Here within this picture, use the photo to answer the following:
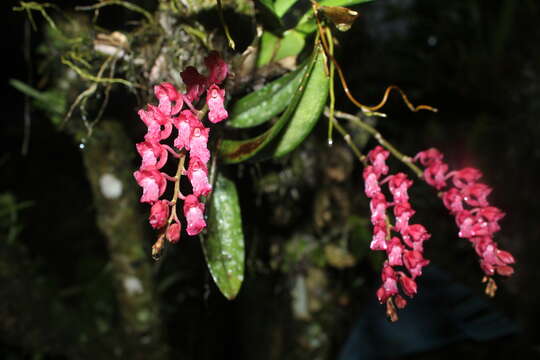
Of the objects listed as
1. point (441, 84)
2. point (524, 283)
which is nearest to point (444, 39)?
point (441, 84)

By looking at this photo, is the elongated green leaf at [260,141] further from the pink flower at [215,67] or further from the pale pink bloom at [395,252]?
the pale pink bloom at [395,252]

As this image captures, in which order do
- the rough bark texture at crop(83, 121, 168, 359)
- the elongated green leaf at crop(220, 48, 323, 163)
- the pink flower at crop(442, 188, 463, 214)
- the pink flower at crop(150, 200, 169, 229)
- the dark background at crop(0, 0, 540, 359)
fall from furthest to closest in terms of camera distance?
1. the dark background at crop(0, 0, 540, 359)
2. the rough bark texture at crop(83, 121, 168, 359)
3. the pink flower at crop(442, 188, 463, 214)
4. the elongated green leaf at crop(220, 48, 323, 163)
5. the pink flower at crop(150, 200, 169, 229)

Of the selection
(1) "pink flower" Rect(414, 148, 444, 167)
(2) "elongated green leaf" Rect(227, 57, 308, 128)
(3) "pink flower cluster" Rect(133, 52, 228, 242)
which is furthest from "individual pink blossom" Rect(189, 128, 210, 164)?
(1) "pink flower" Rect(414, 148, 444, 167)

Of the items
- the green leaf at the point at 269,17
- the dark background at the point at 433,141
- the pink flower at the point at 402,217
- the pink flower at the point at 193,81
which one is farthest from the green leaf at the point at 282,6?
the dark background at the point at 433,141

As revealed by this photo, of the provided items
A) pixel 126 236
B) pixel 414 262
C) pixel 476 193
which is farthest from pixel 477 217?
pixel 126 236

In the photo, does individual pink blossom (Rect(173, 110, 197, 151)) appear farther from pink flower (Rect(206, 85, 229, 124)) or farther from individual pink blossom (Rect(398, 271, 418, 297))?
individual pink blossom (Rect(398, 271, 418, 297))

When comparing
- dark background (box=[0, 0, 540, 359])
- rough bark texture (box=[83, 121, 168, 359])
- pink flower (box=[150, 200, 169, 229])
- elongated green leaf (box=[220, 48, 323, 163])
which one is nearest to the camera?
pink flower (box=[150, 200, 169, 229])

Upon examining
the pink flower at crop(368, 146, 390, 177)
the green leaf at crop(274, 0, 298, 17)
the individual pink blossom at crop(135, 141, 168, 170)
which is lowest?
the pink flower at crop(368, 146, 390, 177)
